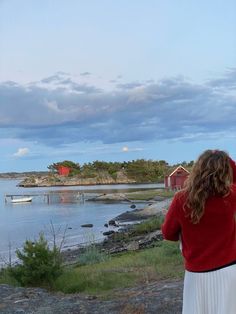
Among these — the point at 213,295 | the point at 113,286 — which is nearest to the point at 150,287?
the point at 113,286

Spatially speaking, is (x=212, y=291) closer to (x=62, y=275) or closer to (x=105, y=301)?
(x=105, y=301)

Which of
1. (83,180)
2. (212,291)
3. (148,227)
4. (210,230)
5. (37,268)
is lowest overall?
(148,227)

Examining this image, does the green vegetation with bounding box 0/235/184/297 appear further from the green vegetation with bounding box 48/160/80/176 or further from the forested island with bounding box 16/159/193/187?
the green vegetation with bounding box 48/160/80/176

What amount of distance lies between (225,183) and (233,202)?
14 centimetres

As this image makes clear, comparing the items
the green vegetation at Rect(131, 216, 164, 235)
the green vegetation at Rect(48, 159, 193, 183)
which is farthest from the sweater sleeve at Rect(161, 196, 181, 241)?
the green vegetation at Rect(48, 159, 193, 183)

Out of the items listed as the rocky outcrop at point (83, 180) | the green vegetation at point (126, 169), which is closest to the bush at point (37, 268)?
the green vegetation at point (126, 169)

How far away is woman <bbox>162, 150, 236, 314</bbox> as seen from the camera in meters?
3.59

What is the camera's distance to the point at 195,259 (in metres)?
3.70

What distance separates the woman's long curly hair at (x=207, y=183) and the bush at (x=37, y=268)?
22.2 ft

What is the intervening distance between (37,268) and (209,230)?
22.3 ft

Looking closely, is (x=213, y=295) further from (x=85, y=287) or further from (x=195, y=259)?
(x=85, y=287)

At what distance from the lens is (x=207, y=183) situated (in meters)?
3.59

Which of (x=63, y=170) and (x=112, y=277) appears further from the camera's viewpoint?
(x=63, y=170)

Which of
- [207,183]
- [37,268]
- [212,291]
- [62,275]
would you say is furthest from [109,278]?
[207,183]
